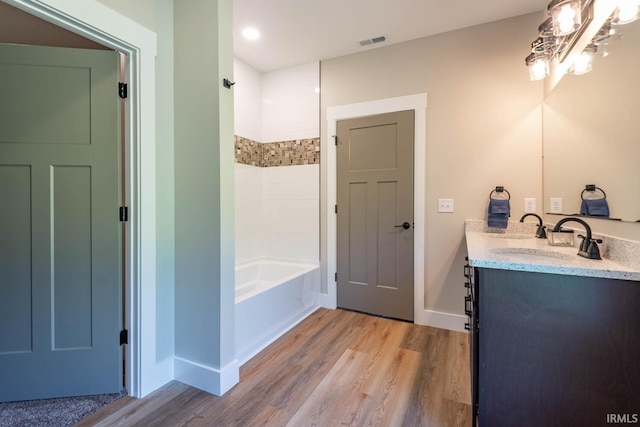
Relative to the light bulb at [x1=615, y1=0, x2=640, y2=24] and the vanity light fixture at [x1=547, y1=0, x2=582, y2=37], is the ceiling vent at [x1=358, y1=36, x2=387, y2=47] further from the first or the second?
the light bulb at [x1=615, y1=0, x2=640, y2=24]

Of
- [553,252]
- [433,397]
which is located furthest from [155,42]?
[433,397]

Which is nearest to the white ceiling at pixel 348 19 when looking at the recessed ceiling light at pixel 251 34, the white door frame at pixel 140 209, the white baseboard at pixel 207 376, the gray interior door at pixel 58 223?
the recessed ceiling light at pixel 251 34

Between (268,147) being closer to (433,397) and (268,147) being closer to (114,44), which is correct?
(114,44)

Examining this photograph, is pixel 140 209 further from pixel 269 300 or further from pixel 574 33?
pixel 574 33

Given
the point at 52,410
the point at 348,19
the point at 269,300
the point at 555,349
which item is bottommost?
the point at 52,410

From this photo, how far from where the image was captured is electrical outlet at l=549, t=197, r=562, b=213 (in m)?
2.04

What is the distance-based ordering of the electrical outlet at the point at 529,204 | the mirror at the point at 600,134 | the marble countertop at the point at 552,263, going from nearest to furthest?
the marble countertop at the point at 552,263 → the mirror at the point at 600,134 → the electrical outlet at the point at 529,204

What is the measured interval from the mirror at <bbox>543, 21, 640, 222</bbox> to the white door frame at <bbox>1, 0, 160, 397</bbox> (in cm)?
240

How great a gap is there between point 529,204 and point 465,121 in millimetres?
868

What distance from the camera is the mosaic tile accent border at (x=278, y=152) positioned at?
10.4 ft

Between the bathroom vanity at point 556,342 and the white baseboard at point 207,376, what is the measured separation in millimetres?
1366

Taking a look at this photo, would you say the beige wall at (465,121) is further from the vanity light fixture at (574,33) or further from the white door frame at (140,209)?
the white door frame at (140,209)

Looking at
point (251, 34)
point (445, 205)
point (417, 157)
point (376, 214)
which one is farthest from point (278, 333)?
point (251, 34)

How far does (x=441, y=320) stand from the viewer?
2.65m
